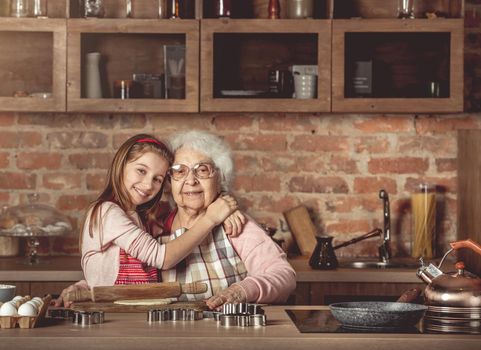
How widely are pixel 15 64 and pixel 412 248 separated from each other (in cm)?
227

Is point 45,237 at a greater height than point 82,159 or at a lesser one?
lesser

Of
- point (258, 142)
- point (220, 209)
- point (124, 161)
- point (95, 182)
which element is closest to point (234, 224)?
point (220, 209)

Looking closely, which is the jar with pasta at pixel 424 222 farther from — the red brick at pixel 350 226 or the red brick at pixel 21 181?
the red brick at pixel 21 181

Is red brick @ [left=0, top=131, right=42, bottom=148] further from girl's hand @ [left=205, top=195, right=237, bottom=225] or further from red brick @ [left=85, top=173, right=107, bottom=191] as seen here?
girl's hand @ [left=205, top=195, right=237, bottom=225]

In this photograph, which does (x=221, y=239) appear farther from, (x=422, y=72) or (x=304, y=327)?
(x=422, y=72)

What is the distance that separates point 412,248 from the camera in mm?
4738

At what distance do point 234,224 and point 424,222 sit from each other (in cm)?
159

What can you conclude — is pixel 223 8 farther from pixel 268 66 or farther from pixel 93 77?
pixel 93 77

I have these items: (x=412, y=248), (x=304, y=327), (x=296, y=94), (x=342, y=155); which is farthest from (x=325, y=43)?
(x=304, y=327)

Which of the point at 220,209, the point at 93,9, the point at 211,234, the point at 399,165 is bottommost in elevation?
the point at 211,234

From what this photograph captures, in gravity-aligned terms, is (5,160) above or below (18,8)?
below

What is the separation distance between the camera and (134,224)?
3.41 meters

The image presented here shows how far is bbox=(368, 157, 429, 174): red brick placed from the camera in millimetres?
4785

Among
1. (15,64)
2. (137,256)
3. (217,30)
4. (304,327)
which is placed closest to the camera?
(304,327)
